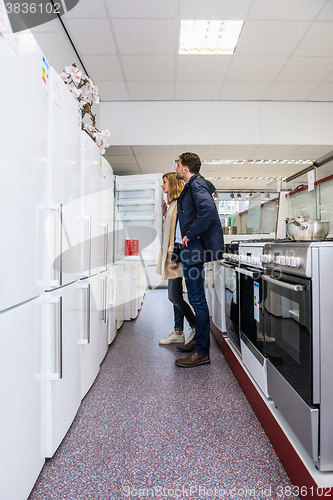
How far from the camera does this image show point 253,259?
162 cm

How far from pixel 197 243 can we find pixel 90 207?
80 cm

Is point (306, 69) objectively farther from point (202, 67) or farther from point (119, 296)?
point (119, 296)

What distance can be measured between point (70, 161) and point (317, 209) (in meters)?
1.84

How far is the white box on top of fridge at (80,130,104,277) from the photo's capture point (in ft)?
5.48

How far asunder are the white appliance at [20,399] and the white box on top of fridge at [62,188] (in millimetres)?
228

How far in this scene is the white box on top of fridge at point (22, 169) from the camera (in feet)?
2.79

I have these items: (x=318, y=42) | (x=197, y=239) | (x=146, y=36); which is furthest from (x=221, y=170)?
(x=197, y=239)

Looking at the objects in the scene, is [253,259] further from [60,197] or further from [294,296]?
[60,197]

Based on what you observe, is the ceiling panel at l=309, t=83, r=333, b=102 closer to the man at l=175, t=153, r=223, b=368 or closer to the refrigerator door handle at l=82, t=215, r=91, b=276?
the man at l=175, t=153, r=223, b=368

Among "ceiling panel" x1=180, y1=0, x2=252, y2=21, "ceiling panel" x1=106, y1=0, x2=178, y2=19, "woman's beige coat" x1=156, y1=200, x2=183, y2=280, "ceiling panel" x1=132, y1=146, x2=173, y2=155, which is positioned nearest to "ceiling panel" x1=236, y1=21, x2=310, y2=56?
"ceiling panel" x1=180, y1=0, x2=252, y2=21

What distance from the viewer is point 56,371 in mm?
1153

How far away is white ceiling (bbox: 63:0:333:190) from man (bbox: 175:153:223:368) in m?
1.22

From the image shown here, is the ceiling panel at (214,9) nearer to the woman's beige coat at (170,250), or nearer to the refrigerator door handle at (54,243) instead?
the woman's beige coat at (170,250)

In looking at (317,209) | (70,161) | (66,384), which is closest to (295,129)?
(317,209)
